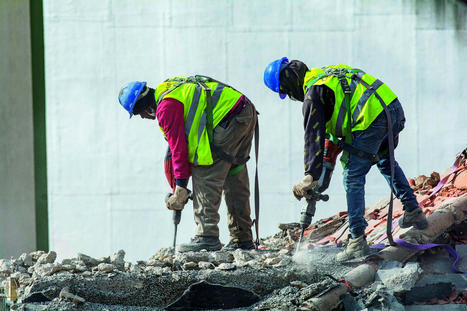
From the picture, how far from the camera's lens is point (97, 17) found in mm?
7816

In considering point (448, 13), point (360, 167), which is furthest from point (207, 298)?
point (448, 13)

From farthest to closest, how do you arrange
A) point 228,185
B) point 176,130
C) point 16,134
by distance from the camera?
point 16,134, point 228,185, point 176,130

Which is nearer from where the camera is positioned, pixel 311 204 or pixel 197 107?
pixel 311 204

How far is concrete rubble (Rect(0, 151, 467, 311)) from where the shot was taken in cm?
439

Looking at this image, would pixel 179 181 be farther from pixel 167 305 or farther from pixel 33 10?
pixel 33 10

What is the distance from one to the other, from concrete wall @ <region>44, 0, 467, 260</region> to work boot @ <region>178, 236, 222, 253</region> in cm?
235

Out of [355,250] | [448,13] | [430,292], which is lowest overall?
[430,292]

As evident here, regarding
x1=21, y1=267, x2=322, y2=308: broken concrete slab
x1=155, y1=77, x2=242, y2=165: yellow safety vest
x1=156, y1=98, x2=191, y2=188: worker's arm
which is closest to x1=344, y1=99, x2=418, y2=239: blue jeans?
x1=21, y1=267, x2=322, y2=308: broken concrete slab

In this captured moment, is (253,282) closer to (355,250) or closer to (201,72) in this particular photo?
(355,250)

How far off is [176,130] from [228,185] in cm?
66

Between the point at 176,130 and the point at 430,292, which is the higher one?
the point at 176,130

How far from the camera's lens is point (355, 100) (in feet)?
16.2

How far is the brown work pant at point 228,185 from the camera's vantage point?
544 centimetres

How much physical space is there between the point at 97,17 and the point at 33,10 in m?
0.69
